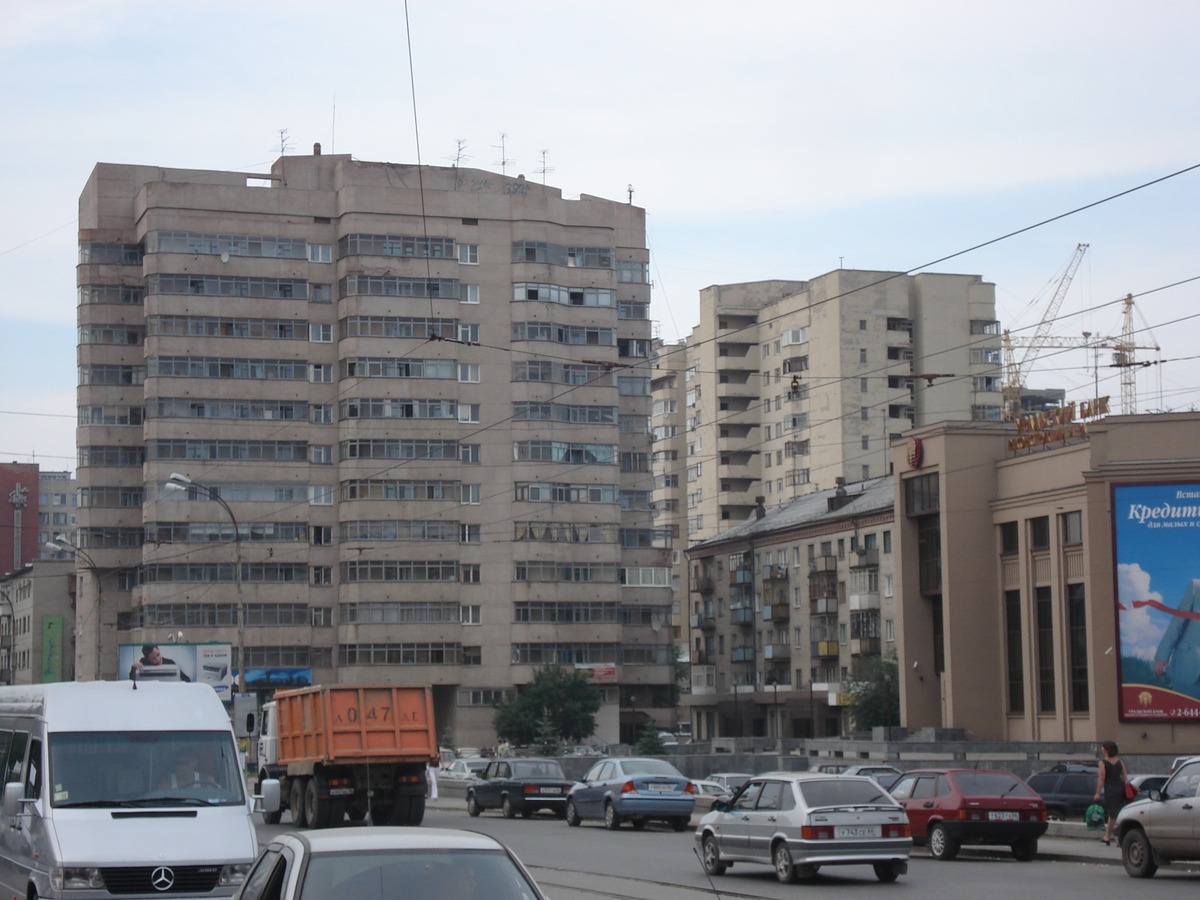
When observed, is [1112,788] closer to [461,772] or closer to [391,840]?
[391,840]

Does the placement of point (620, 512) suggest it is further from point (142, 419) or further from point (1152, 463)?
point (1152, 463)

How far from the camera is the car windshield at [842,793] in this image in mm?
19266

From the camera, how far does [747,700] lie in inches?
3642

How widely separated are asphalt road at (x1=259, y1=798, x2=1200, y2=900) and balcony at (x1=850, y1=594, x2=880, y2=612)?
54321 millimetres

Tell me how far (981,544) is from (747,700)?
32.9 meters

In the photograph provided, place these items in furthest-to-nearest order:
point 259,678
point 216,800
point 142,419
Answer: point 142,419, point 259,678, point 216,800

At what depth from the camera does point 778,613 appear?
293 feet

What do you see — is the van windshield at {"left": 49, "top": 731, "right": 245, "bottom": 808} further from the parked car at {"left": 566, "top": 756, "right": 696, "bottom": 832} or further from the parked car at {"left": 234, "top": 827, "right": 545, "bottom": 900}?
the parked car at {"left": 566, "top": 756, "right": 696, "bottom": 832}

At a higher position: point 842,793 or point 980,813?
point 842,793

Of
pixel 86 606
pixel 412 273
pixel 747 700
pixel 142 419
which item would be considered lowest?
pixel 747 700

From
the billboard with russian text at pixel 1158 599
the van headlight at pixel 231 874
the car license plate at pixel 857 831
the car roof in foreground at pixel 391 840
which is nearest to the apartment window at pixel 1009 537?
the billboard with russian text at pixel 1158 599

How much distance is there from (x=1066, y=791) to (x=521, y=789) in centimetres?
1237

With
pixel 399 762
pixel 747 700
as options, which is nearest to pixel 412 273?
pixel 747 700

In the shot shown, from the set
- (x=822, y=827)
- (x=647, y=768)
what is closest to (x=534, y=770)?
(x=647, y=768)
